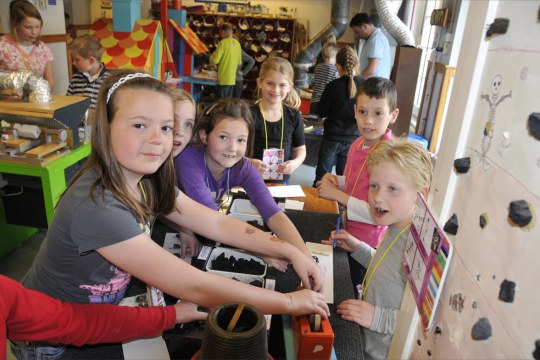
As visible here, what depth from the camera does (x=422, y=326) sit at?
0.86m

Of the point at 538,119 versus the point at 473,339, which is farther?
the point at 473,339

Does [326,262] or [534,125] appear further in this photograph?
[326,262]

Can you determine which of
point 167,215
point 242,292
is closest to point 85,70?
point 167,215

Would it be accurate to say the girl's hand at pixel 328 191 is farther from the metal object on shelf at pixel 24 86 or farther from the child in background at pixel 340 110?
the metal object on shelf at pixel 24 86

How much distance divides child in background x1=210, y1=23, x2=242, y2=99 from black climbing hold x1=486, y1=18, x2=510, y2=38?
5.97 metres

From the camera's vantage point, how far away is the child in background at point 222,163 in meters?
1.64

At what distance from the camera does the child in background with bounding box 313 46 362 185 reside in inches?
126

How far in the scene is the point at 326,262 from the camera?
1.39 metres

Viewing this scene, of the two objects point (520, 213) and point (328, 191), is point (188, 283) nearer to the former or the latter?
point (520, 213)

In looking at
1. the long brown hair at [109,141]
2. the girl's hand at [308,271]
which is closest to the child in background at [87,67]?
the long brown hair at [109,141]

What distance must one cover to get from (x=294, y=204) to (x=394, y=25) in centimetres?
441

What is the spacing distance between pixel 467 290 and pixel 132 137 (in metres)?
0.85

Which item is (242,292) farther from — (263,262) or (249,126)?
(249,126)

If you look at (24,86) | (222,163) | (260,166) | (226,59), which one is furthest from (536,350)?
(226,59)
